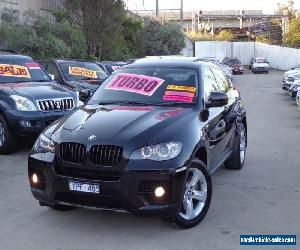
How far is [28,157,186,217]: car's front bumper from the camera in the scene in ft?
14.9

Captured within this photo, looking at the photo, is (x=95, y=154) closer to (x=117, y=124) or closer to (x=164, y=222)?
(x=117, y=124)

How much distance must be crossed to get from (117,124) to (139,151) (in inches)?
20.1

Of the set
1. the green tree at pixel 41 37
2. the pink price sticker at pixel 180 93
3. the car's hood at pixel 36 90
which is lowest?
the car's hood at pixel 36 90

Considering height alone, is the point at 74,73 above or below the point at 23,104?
above

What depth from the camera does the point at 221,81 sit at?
7.20 meters

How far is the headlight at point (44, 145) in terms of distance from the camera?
500 cm

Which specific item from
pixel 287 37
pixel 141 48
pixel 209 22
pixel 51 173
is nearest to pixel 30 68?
pixel 51 173

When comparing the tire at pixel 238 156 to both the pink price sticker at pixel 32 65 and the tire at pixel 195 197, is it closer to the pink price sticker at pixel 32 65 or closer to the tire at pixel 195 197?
the tire at pixel 195 197

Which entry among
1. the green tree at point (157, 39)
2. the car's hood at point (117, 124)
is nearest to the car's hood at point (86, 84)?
the car's hood at point (117, 124)

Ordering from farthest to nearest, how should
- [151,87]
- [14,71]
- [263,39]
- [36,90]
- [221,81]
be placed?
[263,39]
[14,71]
[36,90]
[221,81]
[151,87]

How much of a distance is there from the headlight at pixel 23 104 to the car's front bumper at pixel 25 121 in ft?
0.26

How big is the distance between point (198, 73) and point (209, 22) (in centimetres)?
8157

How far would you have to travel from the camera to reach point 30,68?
10.0 m

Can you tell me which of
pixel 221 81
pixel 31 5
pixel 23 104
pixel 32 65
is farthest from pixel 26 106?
pixel 31 5
